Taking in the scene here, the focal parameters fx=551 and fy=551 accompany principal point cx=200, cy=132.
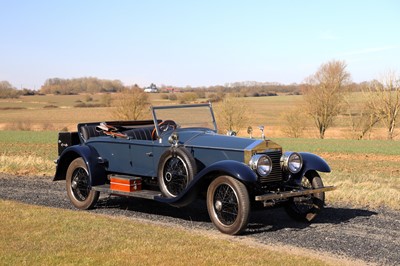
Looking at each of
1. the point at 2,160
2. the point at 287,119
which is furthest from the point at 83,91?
the point at 2,160

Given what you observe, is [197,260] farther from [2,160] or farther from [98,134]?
[2,160]

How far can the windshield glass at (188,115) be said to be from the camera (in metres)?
8.79

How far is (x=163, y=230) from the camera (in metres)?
7.13

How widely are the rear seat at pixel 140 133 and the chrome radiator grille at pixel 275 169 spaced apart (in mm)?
2242

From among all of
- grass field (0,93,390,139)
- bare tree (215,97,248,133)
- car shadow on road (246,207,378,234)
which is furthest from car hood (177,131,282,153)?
bare tree (215,97,248,133)

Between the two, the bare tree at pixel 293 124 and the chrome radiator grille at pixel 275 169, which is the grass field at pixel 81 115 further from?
the chrome radiator grille at pixel 275 169

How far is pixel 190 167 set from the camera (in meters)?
7.61

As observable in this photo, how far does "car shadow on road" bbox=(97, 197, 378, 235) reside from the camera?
790cm

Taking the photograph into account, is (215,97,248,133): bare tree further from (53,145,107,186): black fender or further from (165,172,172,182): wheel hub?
(165,172,172,182): wheel hub

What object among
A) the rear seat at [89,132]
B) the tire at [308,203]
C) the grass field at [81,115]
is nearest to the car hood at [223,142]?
the tire at [308,203]

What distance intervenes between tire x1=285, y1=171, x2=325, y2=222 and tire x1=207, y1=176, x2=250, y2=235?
110cm

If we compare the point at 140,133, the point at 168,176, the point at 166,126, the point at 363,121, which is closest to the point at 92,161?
the point at 140,133

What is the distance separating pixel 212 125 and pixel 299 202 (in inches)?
74.7

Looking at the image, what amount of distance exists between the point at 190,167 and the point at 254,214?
1733 millimetres
